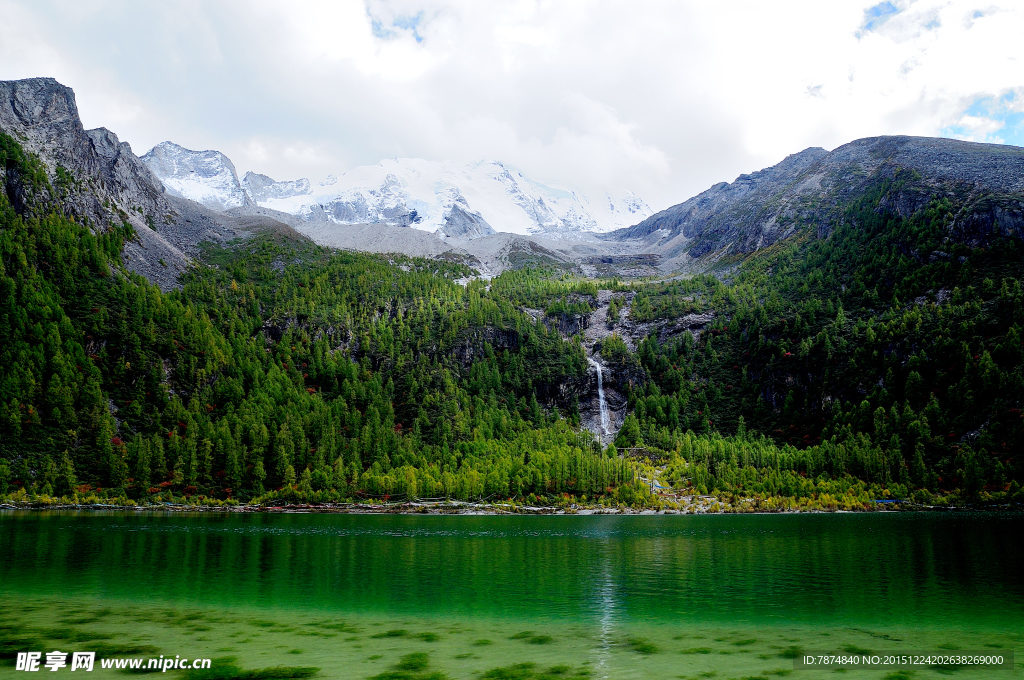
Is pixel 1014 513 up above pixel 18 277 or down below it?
below

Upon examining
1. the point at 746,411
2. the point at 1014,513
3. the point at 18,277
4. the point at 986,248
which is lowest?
the point at 1014,513

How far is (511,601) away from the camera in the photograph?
3944cm

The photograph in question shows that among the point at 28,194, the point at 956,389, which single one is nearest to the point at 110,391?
the point at 28,194

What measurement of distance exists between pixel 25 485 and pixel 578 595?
120 m

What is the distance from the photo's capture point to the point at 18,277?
148875mm

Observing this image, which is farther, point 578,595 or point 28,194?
point 28,194

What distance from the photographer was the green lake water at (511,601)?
2714 cm

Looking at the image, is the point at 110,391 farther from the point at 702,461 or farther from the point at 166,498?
the point at 702,461
